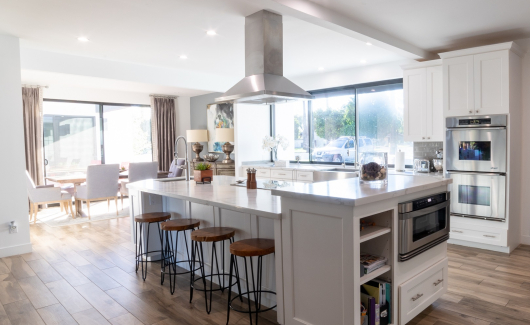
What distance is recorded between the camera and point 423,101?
4941 millimetres

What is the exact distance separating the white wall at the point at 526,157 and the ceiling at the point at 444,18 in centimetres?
47

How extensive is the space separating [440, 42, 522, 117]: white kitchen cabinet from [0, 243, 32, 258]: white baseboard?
5.41m

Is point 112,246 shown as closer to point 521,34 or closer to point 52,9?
point 52,9

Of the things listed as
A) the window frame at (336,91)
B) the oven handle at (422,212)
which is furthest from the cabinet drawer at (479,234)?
→ the oven handle at (422,212)

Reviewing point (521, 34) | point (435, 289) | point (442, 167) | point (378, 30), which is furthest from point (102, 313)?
point (521, 34)

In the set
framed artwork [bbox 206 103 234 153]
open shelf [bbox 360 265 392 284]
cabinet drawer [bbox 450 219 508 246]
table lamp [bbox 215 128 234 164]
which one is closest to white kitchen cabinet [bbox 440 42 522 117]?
cabinet drawer [bbox 450 219 508 246]

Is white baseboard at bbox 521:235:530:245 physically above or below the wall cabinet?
below

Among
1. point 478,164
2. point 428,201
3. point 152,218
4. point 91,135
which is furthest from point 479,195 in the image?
point 91,135

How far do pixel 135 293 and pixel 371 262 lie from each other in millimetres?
2066

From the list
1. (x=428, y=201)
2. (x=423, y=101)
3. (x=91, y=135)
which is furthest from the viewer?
(x=91, y=135)

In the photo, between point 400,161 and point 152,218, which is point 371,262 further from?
point 400,161

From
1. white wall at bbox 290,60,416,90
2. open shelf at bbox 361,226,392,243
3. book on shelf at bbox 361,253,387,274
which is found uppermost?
white wall at bbox 290,60,416,90

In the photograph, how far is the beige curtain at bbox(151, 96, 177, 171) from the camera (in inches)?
354

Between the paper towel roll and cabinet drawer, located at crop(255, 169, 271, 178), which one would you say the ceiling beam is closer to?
the paper towel roll
